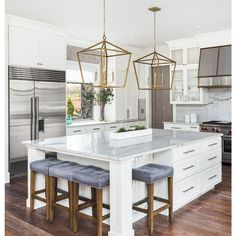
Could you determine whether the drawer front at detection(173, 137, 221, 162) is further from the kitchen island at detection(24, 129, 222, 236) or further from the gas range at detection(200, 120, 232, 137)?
the gas range at detection(200, 120, 232, 137)

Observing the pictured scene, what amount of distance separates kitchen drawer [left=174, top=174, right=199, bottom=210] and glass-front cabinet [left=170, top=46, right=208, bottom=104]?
3.07 metres

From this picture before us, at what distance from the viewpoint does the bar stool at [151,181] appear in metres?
2.72

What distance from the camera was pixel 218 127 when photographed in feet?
18.6

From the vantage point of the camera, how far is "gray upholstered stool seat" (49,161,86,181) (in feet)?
9.20

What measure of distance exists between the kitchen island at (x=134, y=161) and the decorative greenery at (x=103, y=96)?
309 cm

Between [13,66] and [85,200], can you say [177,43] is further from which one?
[85,200]

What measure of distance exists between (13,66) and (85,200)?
2.71 meters

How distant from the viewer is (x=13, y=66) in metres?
4.63

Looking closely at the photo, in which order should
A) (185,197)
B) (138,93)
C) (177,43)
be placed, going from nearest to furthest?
(185,197) → (177,43) → (138,93)

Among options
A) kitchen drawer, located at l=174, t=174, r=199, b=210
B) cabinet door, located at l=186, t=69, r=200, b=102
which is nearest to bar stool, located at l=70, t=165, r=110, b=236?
kitchen drawer, located at l=174, t=174, r=199, b=210

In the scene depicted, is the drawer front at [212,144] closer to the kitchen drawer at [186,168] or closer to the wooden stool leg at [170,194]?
the kitchen drawer at [186,168]

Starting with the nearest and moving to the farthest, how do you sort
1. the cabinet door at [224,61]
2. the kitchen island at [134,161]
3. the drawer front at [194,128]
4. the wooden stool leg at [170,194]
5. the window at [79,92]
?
the kitchen island at [134,161] < the wooden stool leg at [170,194] < the cabinet door at [224,61] < the drawer front at [194,128] < the window at [79,92]

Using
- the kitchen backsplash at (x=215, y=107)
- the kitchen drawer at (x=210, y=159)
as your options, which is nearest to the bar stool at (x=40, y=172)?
the kitchen drawer at (x=210, y=159)

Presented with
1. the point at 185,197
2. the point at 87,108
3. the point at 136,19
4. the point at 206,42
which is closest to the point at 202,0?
the point at 136,19
